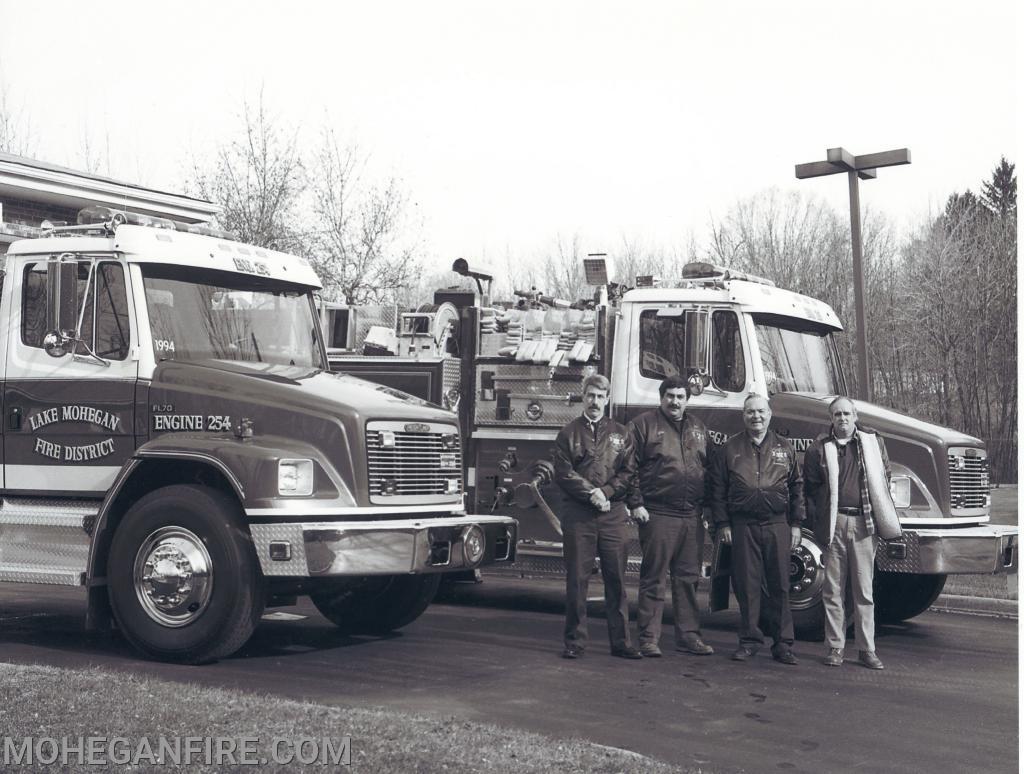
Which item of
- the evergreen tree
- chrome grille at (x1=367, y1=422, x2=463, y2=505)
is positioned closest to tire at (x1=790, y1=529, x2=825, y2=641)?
chrome grille at (x1=367, y1=422, x2=463, y2=505)

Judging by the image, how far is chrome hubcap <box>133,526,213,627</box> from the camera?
8078 mm

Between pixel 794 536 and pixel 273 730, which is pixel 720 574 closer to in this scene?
pixel 794 536

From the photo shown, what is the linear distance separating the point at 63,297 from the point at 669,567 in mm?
4502

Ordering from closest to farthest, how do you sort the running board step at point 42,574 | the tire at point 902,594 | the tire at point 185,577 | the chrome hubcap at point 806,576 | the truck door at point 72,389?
1. the tire at point 185,577
2. the running board step at point 42,574
3. the truck door at point 72,389
4. the chrome hubcap at point 806,576
5. the tire at point 902,594

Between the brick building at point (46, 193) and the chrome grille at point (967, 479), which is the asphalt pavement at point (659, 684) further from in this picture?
the brick building at point (46, 193)

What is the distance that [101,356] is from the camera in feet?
28.5

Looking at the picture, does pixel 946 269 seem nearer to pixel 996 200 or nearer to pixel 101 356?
pixel 996 200

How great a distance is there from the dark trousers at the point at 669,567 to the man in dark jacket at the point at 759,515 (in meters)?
0.26

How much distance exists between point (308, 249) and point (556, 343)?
1242 centimetres

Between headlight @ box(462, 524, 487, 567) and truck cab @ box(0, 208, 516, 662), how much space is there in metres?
0.02

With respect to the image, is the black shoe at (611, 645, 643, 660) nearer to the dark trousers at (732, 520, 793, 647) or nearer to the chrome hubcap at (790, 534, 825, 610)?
the dark trousers at (732, 520, 793, 647)

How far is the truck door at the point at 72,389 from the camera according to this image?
8.65 metres

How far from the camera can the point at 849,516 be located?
29.0 ft

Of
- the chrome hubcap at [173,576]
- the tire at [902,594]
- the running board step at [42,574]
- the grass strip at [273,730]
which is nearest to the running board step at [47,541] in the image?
the running board step at [42,574]
